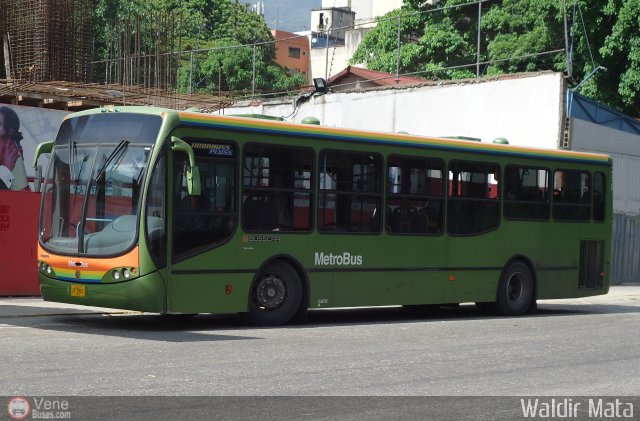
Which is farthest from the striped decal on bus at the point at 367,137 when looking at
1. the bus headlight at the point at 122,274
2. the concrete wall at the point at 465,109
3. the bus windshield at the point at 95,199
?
the concrete wall at the point at 465,109

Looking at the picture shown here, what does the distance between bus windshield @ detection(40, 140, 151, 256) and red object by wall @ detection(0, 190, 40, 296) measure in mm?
4895

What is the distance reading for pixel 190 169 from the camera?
1471 cm

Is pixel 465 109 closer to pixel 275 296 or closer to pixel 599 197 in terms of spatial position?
pixel 599 197

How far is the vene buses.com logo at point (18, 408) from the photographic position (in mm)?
8009

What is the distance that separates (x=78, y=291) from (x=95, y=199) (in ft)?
4.14

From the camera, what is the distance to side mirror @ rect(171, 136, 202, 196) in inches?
573

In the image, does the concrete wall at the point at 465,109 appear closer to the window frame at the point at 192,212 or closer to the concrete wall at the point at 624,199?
the concrete wall at the point at 624,199

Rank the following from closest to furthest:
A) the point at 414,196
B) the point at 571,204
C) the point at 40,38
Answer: the point at 414,196 < the point at 571,204 < the point at 40,38

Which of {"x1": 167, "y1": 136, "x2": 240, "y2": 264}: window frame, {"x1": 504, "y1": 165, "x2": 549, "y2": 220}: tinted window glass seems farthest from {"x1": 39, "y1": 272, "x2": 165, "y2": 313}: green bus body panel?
{"x1": 504, "y1": 165, "x2": 549, "y2": 220}: tinted window glass

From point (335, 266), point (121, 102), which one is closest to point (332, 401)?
point (335, 266)

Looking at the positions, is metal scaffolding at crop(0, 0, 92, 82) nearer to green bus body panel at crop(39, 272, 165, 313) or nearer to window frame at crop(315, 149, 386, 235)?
window frame at crop(315, 149, 386, 235)

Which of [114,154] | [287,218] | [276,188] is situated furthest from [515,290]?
[114,154]

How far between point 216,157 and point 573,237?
29.3 feet

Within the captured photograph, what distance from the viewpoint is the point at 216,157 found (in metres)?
15.6
